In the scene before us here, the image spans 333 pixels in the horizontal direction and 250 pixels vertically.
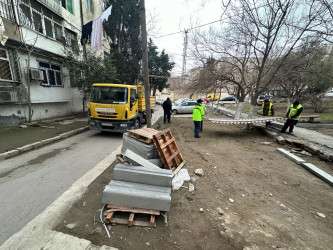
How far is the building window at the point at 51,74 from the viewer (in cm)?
971

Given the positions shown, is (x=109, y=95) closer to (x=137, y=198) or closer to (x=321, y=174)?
(x=137, y=198)

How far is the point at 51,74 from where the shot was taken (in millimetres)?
10328

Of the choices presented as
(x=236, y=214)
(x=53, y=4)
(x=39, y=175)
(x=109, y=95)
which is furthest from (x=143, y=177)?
(x=53, y=4)

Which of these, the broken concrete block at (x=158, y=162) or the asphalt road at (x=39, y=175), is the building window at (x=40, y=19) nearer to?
the asphalt road at (x=39, y=175)

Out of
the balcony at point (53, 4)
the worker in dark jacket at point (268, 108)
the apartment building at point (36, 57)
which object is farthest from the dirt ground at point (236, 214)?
the balcony at point (53, 4)

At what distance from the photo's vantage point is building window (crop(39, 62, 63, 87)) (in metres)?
9.71

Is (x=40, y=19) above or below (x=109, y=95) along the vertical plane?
above

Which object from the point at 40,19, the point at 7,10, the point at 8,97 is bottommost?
the point at 8,97

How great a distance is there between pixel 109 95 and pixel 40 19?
7792 millimetres

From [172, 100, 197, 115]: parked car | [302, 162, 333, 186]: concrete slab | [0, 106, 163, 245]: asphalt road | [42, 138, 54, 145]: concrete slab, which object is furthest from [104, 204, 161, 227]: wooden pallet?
[172, 100, 197, 115]: parked car

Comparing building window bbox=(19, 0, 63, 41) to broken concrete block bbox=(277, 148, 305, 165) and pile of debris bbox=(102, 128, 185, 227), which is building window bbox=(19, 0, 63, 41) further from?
broken concrete block bbox=(277, 148, 305, 165)

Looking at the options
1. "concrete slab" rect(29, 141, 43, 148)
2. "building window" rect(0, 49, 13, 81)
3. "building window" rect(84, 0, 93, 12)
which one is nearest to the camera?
"concrete slab" rect(29, 141, 43, 148)

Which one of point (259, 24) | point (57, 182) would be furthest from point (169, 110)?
point (57, 182)

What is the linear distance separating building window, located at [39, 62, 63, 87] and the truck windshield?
5.06 meters
